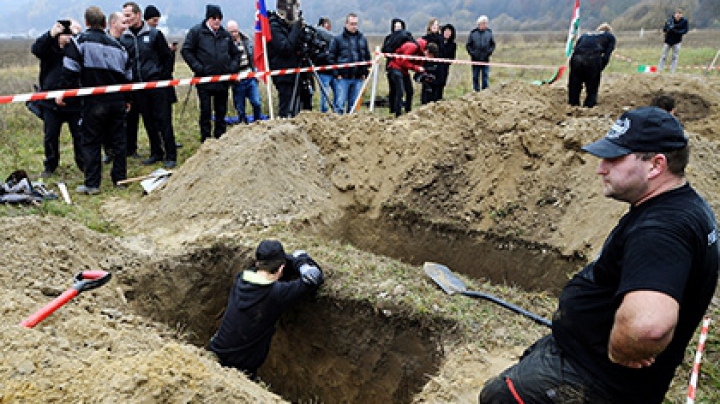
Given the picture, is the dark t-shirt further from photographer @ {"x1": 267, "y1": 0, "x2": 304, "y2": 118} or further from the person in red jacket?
the person in red jacket

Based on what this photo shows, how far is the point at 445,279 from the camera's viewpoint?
5113mm

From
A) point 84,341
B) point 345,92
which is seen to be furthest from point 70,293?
point 345,92

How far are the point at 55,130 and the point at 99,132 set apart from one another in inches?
49.9

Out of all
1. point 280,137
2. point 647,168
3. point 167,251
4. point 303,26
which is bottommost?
point 167,251

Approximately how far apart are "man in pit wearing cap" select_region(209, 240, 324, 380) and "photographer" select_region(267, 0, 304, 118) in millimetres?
5431

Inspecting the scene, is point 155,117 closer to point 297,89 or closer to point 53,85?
point 53,85

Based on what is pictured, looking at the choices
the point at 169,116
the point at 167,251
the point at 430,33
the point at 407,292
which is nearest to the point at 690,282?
the point at 407,292

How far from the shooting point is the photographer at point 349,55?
392 inches

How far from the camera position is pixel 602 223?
241 inches

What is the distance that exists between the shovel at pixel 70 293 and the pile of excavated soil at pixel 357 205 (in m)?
0.15

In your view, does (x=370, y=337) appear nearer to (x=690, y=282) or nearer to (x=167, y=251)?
(x=167, y=251)

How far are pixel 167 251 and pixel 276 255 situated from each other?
6.40ft

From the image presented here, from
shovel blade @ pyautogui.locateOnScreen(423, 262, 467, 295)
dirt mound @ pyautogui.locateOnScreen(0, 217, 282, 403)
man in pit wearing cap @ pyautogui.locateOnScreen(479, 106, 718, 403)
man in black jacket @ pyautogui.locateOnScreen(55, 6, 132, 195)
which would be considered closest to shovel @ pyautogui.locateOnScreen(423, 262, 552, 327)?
shovel blade @ pyautogui.locateOnScreen(423, 262, 467, 295)

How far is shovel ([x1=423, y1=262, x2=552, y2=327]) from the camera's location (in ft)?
14.6
